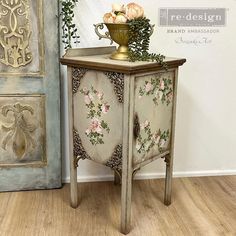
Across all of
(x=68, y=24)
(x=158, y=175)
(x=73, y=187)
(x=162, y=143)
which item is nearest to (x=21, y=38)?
(x=68, y=24)

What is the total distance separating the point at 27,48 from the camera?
226 centimetres

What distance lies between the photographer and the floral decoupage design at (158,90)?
1883 mm

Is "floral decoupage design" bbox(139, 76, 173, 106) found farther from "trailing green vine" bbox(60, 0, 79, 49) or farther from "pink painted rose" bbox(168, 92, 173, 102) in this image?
"trailing green vine" bbox(60, 0, 79, 49)

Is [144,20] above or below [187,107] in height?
above

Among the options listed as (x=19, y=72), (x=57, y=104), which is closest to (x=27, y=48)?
(x=19, y=72)

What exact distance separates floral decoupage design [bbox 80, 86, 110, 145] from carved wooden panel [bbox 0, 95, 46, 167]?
0.49m

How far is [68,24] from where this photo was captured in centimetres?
227

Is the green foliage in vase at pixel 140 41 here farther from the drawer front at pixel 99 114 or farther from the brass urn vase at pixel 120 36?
the drawer front at pixel 99 114

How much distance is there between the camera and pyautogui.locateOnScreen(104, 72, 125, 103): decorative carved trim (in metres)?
1.80

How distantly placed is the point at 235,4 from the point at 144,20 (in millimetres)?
928

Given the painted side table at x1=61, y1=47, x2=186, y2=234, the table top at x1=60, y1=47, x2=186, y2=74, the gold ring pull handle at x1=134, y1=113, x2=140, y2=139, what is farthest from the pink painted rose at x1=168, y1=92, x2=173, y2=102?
the gold ring pull handle at x1=134, y1=113, x2=140, y2=139

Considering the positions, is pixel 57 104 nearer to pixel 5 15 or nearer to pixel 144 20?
pixel 5 15

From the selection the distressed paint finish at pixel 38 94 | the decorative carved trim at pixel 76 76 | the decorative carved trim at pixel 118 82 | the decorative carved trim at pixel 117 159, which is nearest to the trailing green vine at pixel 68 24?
the distressed paint finish at pixel 38 94

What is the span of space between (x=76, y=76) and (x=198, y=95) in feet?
3.29
